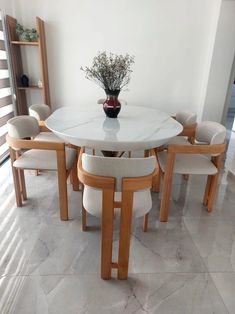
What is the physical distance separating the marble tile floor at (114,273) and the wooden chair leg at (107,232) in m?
0.09

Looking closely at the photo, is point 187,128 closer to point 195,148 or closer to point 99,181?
A: point 195,148

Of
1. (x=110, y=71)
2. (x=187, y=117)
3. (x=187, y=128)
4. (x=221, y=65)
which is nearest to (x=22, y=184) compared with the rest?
(x=110, y=71)

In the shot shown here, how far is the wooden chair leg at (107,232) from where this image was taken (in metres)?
1.32

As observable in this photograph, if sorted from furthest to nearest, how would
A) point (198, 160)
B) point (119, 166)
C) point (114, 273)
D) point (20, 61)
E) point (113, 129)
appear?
1. point (20, 61)
2. point (198, 160)
3. point (113, 129)
4. point (114, 273)
5. point (119, 166)

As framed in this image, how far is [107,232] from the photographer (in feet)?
4.56

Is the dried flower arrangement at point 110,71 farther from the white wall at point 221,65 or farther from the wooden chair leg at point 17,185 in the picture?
the white wall at point 221,65

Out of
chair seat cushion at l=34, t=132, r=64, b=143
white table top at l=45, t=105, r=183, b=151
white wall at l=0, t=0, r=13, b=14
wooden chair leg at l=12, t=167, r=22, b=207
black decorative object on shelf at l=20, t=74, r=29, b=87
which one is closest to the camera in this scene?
white table top at l=45, t=105, r=183, b=151

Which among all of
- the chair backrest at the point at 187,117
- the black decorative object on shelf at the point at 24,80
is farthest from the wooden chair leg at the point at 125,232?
the black decorative object on shelf at the point at 24,80

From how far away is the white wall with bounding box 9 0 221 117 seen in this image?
325 cm

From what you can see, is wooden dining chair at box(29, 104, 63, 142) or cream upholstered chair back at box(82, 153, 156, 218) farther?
wooden dining chair at box(29, 104, 63, 142)

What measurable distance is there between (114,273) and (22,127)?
1499 mm

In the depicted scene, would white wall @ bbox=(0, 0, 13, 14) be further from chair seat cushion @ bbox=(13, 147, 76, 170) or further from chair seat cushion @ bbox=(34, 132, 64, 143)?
chair seat cushion @ bbox=(13, 147, 76, 170)

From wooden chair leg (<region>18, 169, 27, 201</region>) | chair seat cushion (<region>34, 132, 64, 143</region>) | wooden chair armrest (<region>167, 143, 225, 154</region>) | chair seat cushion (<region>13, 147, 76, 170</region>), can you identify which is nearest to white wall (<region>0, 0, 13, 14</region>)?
chair seat cushion (<region>34, 132, 64, 143</region>)

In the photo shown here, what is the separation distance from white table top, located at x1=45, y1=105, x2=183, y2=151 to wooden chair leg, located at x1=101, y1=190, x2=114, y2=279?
1.32 feet
